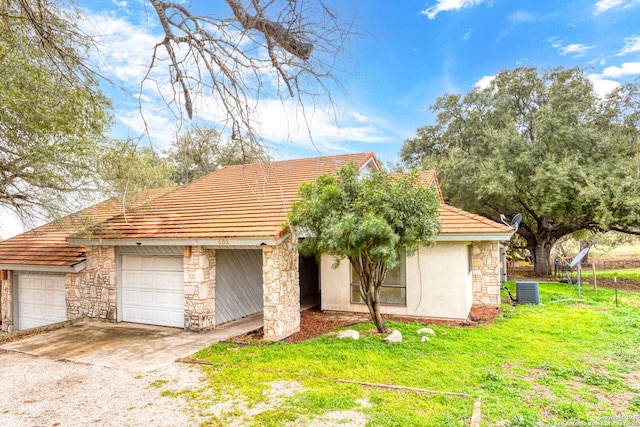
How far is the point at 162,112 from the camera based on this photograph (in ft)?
10.9

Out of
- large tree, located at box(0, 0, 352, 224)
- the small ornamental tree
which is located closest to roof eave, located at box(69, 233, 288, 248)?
the small ornamental tree

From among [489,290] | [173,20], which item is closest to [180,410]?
[173,20]

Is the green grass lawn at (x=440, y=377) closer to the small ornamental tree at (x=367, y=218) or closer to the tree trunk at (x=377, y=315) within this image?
the tree trunk at (x=377, y=315)

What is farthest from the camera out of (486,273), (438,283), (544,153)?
(544,153)

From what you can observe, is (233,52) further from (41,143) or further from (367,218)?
(41,143)

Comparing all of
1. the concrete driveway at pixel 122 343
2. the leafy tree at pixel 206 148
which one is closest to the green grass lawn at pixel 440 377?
the concrete driveway at pixel 122 343

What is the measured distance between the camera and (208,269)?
9.23 m

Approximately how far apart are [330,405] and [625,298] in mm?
14072

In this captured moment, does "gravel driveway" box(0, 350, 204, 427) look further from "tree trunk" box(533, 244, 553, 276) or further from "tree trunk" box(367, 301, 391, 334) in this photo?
"tree trunk" box(533, 244, 553, 276)

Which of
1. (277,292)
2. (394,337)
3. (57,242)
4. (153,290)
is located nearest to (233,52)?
(277,292)

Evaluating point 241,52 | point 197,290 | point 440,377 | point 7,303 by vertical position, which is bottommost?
point 440,377

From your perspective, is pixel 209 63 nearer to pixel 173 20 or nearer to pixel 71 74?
pixel 173 20

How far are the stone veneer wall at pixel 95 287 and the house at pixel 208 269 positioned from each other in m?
0.03

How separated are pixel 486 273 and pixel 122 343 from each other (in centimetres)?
1020
